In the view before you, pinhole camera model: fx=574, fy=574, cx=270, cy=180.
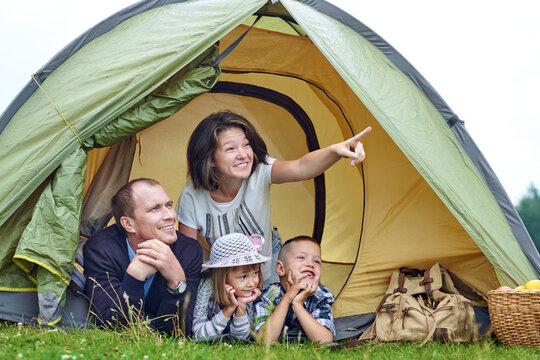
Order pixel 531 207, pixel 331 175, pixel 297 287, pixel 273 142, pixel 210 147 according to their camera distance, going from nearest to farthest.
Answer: pixel 297 287 < pixel 210 147 < pixel 331 175 < pixel 273 142 < pixel 531 207

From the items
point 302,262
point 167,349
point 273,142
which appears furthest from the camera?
point 273,142

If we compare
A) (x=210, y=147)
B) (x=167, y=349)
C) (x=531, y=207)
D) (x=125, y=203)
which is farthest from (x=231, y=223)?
(x=531, y=207)

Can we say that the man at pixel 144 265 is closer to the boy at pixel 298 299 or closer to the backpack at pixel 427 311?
the boy at pixel 298 299

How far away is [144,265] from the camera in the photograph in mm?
2848

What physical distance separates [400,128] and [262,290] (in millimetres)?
1184

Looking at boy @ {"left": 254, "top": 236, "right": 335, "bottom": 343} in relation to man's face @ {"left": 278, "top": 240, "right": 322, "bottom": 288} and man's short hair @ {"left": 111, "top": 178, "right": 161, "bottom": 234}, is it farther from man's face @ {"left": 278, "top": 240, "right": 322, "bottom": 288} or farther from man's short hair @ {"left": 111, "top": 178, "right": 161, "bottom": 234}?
man's short hair @ {"left": 111, "top": 178, "right": 161, "bottom": 234}

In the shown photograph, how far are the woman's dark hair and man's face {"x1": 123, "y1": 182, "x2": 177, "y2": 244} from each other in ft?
1.49

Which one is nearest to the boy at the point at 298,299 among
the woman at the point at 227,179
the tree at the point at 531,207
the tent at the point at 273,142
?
the woman at the point at 227,179

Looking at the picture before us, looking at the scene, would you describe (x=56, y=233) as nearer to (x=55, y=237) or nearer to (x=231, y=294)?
(x=55, y=237)

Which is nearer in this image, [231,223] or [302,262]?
[302,262]

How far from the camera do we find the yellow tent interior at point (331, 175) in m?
3.69

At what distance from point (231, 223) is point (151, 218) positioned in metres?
0.64

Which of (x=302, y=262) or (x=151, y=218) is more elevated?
(x=151, y=218)

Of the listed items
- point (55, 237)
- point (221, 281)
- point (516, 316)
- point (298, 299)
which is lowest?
point (516, 316)
